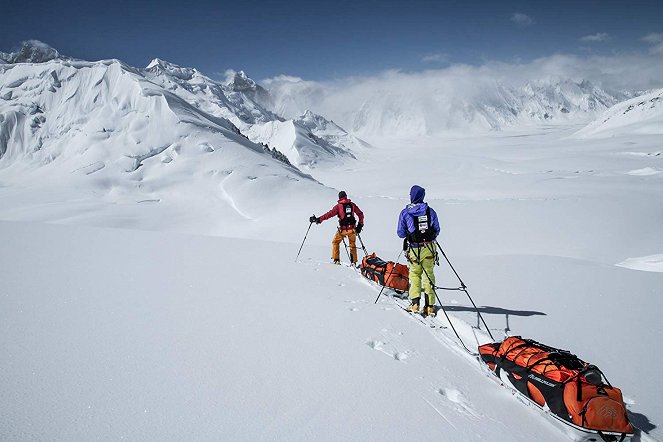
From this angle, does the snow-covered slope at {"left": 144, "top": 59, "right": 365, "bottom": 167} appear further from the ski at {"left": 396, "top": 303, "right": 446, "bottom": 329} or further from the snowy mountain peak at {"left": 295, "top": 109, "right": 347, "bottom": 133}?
the ski at {"left": 396, "top": 303, "right": 446, "bottom": 329}

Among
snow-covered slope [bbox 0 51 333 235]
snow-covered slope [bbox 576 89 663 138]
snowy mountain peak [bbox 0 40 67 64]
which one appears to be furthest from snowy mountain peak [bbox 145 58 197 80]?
snow-covered slope [bbox 576 89 663 138]

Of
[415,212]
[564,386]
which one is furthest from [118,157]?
[564,386]

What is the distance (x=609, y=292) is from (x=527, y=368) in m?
4.81

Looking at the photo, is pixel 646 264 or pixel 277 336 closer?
pixel 277 336

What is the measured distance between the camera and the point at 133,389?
2.87 metres

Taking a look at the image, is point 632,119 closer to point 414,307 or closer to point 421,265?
point 421,265

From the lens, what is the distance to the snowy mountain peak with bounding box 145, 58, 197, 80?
180 m

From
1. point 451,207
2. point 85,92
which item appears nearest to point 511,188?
point 451,207

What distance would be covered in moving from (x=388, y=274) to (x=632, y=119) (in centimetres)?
18872

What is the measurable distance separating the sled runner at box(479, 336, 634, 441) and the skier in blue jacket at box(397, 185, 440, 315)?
2.00 metres

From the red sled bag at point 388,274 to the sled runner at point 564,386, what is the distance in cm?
301

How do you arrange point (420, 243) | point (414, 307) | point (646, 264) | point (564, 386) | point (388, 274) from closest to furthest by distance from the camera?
point (564, 386) → point (414, 307) → point (420, 243) → point (388, 274) → point (646, 264)

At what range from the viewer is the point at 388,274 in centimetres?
730

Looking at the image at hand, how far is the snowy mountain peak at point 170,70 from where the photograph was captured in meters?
180
